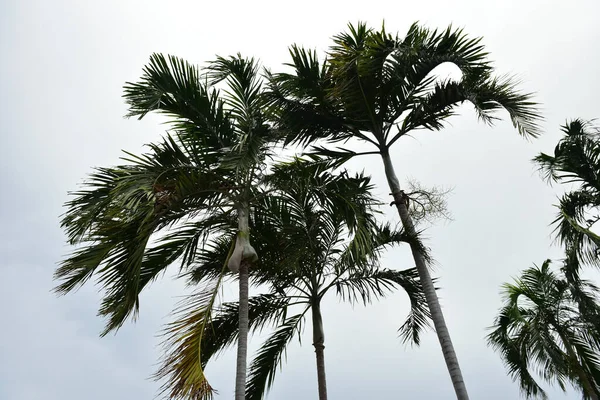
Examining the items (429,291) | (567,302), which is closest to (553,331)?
(567,302)

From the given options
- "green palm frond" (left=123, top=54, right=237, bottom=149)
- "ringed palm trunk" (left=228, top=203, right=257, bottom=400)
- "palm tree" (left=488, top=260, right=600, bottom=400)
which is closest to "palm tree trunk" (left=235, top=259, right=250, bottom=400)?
"ringed palm trunk" (left=228, top=203, right=257, bottom=400)

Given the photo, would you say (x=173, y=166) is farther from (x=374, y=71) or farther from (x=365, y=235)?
(x=374, y=71)

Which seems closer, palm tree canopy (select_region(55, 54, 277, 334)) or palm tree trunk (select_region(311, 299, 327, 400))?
palm tree canopy (select_region(55, 54, 277, 334))

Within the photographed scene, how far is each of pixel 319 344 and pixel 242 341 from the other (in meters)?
2.74

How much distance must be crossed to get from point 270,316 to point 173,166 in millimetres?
3566

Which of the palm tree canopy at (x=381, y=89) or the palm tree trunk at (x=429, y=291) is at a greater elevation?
the palm tree canopy at (x=381, y=89)

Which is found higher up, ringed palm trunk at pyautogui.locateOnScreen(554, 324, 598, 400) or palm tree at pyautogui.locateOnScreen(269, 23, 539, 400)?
palm tree at pyautogui.locateOnScreen(269, 23, 539, 400)

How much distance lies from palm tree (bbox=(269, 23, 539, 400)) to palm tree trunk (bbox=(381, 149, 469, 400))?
0.01 m

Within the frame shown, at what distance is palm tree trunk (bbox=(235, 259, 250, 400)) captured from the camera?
6.45 m

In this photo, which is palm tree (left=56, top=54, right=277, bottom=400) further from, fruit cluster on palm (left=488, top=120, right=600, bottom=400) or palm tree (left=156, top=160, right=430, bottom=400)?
fruit cluster on palm (left=488, top=120, right=600, bottom=400)

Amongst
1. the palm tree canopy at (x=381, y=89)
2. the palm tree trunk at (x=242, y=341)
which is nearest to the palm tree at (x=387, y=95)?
the palm tree canopy at (x=381, y=89)

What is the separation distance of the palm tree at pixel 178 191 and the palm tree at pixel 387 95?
0.76m

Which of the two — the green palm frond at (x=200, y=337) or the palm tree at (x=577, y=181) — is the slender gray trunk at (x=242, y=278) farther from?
the palm tree at (x=577, y=181)

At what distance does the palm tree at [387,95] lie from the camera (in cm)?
791
